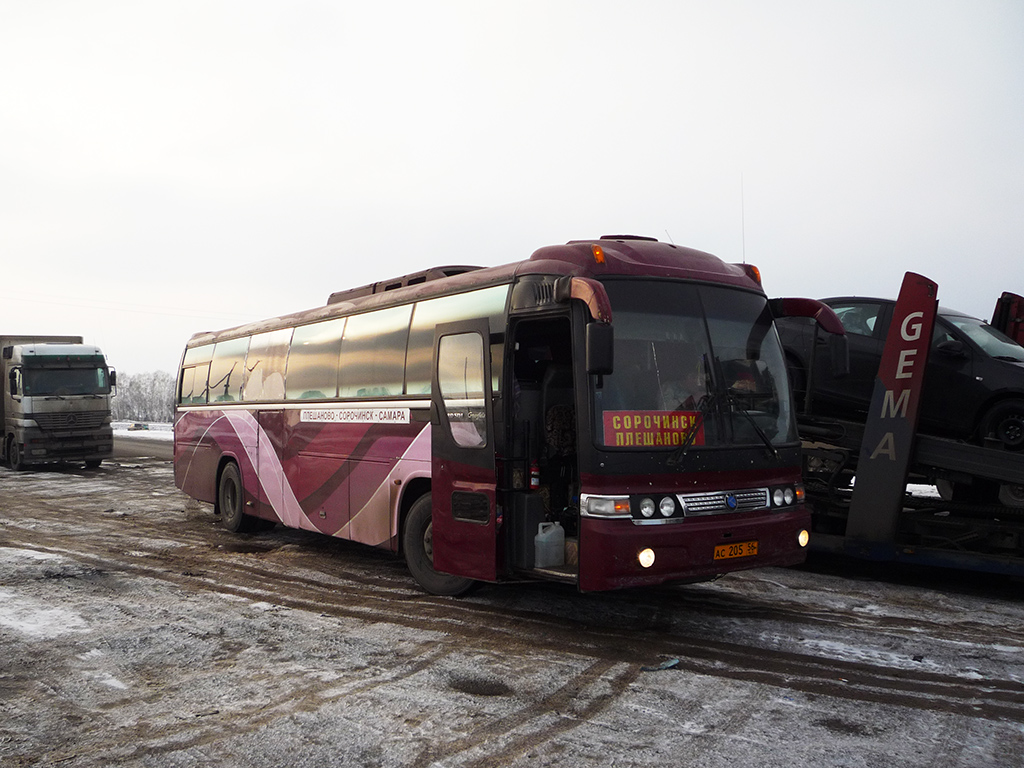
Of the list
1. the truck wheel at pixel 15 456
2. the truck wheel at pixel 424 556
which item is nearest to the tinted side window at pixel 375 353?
the truck wheel at pixel 424 556

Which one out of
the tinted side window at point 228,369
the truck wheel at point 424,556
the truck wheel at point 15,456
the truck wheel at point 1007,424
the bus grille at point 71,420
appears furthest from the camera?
the truck wheel at point 15,456

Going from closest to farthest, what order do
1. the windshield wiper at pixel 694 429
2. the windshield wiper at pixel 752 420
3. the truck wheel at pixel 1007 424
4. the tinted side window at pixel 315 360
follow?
the windshield wiper at pixel 694 429, the windshield wiper at pixel 752 420, the truck wheel at pixel 1007 424, the tinted side window at pixel 315 360

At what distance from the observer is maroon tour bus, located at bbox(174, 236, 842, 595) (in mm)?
6250

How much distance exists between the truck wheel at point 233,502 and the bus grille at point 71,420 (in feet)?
37.7

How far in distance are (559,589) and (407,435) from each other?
6.85 feet

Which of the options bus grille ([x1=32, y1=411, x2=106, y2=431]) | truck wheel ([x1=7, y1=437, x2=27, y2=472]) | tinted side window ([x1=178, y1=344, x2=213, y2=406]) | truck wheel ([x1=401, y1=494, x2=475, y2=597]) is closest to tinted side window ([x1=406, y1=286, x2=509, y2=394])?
truck wheel ([x1=401, y1=494, x2=475, y2=597])

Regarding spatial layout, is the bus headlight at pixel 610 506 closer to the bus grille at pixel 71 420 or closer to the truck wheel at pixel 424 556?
the truck wheel at pixel 424 556

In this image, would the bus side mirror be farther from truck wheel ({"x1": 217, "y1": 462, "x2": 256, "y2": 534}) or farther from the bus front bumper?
truck wheel ({"x1": 217, "y1": 462, "x2": 256, "y2": 534})

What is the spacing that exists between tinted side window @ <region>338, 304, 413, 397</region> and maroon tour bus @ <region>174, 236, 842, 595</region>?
0.09ft

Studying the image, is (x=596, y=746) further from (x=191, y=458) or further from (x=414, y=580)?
(x=191, y=458)

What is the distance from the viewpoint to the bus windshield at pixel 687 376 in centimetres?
634

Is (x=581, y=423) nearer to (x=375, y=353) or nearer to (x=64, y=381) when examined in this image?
(x=375, y=353)

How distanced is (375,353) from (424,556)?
7.21 feet

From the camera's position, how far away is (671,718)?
501cm
